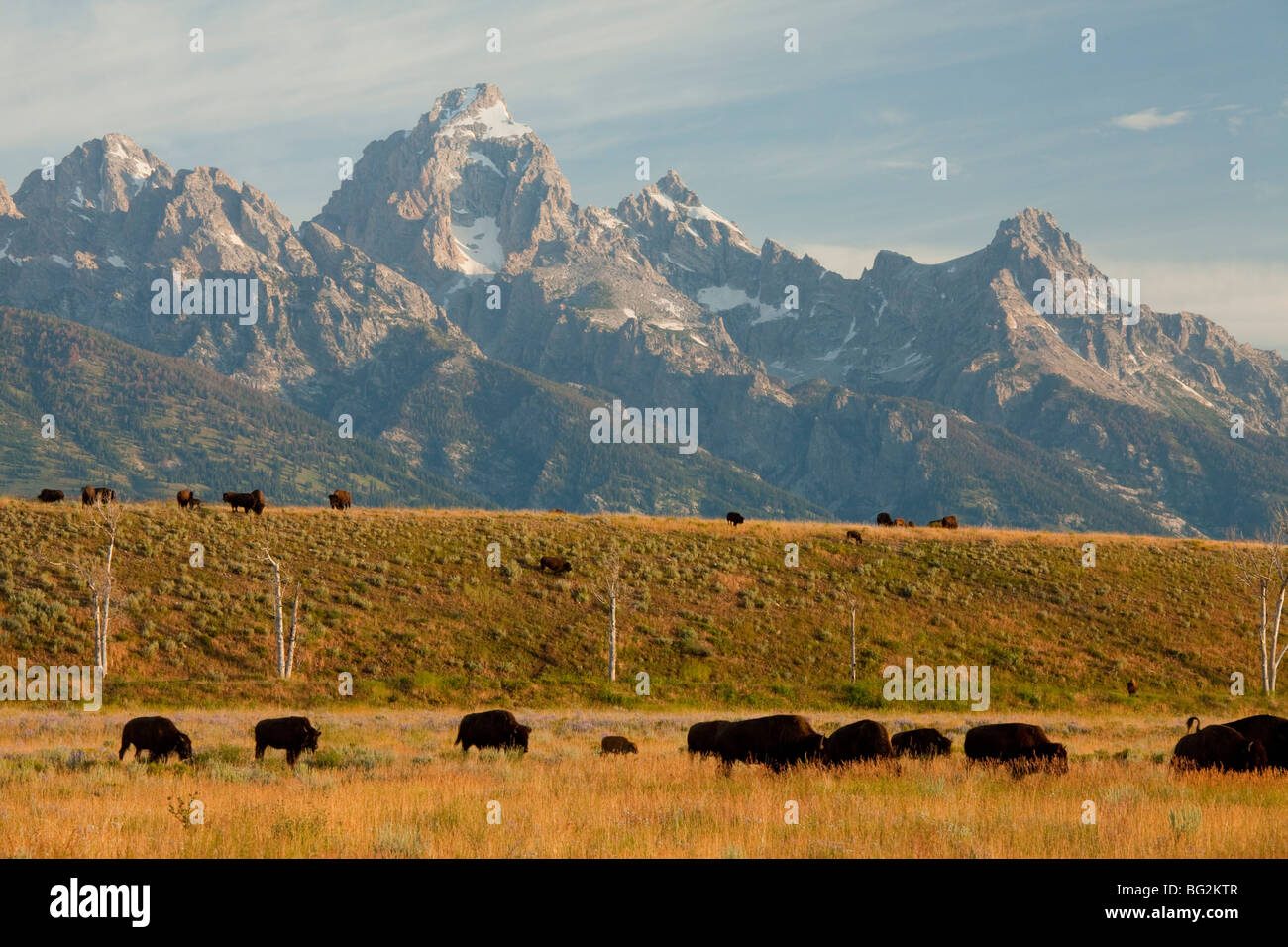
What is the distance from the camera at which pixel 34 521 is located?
172 feet

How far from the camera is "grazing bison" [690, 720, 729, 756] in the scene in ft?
66.7

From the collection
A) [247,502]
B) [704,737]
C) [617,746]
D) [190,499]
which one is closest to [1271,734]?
[704,737]

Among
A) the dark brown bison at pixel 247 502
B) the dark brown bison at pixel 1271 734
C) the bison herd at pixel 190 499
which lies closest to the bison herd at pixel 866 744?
the dark brown bison at pixel 1271 734

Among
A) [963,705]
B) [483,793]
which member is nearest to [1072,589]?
[963,705]

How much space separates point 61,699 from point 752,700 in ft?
88.2

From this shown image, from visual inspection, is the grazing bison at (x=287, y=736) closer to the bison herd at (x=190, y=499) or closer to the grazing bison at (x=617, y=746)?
the grazing bison at (x=617, y=746)

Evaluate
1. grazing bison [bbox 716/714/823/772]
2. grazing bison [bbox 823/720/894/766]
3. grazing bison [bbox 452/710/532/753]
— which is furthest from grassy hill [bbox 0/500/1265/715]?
grazing bison [bbox 823/720/894/766]

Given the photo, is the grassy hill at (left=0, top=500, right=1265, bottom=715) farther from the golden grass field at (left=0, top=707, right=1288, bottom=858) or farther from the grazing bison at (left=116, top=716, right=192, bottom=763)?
the golden grass field at (left=0, top=707, right=1288, bottom=858)

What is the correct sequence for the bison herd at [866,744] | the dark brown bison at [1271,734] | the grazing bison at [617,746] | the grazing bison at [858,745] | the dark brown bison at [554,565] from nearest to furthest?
the bison herd at [866,744]
the dark brown bison at [1271,734]
the grazing bison at [858,745]
the grazing bison at [617,746]
the dark brown bison at [554,565]

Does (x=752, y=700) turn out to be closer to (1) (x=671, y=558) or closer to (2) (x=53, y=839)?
(1) (x=671, y=558)

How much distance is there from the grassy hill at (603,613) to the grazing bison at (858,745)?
76.4 feet

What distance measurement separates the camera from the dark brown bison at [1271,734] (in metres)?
18.1

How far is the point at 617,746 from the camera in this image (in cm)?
2411
